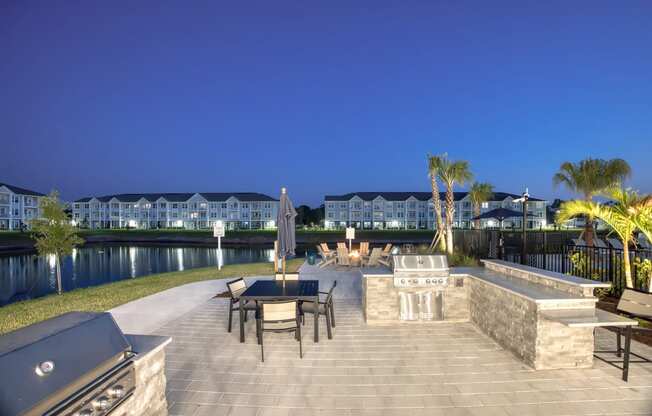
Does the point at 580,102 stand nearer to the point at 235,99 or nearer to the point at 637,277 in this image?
the point at 637,277

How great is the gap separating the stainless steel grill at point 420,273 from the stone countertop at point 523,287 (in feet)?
0.93

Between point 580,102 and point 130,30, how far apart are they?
63714 mm

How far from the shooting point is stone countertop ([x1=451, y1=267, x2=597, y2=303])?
4.04 meters

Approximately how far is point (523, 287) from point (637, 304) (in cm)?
147

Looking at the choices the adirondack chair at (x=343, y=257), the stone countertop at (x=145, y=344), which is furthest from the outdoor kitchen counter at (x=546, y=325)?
the adirondack chair at (x=343, y=257)

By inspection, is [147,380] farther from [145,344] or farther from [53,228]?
[53,228]

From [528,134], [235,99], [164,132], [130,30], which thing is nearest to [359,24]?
[130,30]

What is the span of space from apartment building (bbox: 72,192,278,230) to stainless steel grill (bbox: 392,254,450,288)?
217ft

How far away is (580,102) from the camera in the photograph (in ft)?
140

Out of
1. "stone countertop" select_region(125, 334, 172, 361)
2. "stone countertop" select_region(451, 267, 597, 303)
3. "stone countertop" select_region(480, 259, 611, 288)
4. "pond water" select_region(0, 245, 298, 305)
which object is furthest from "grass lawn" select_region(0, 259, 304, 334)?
"pond water" select_region(0, 245, 298, 305)

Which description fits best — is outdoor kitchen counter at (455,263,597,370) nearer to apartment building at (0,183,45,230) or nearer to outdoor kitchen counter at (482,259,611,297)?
outdoor kitchen counter at (482,259,611,297)

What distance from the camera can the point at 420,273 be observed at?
589 centimetres

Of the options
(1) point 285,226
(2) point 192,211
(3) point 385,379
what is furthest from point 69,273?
(2) point 192,211

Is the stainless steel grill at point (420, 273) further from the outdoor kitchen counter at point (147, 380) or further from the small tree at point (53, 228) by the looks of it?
the small tree at point (53, 228)
